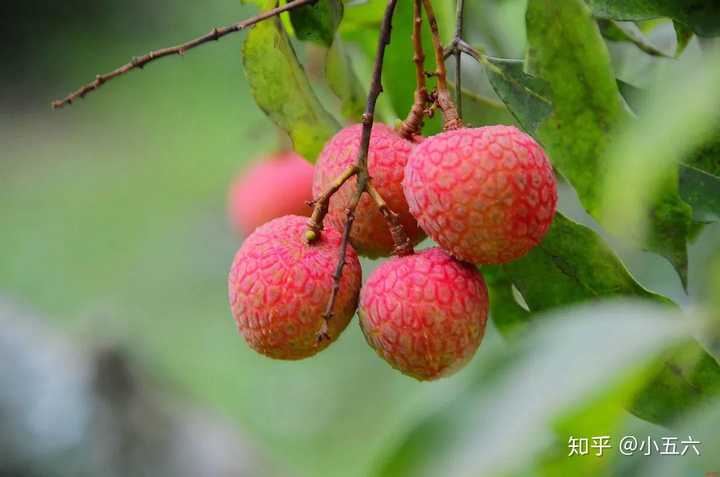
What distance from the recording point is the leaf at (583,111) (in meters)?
0.92

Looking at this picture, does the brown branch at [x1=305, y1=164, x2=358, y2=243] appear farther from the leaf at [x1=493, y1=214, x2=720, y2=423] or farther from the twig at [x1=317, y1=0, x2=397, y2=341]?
the leaf at [x1=493, y1=214, x2=720, y2=423]

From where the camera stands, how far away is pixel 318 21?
1005 mm

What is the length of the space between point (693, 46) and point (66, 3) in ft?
27.2

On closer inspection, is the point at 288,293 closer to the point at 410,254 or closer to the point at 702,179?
the point at 410,254

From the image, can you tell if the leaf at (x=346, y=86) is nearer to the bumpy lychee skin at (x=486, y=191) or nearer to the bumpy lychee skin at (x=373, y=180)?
the bumpy lychee skin at (x=373, y=180)

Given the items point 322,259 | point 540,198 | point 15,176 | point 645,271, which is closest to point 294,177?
point 645,271

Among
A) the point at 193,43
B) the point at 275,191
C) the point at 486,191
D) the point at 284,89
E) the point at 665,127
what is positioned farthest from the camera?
the point at 275,191

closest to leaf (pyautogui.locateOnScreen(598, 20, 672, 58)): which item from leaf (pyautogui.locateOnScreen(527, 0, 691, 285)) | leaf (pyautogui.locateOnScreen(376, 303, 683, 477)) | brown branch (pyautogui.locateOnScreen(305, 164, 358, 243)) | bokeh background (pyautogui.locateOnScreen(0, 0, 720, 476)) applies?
bokeh background (pyautogui.locateOnScreen(0, 0, 720, 476))

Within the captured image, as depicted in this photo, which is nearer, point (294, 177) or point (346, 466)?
point (294, 177)

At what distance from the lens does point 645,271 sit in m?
1.76

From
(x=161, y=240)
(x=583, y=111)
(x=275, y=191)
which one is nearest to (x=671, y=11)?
(x=583, y=111)

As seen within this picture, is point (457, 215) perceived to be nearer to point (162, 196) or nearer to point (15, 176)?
point (162, 196)

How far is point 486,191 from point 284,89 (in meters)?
0.33

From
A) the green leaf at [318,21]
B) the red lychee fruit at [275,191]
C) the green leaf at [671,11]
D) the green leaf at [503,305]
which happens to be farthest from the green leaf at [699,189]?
the red lychee fruit at [275,191]
